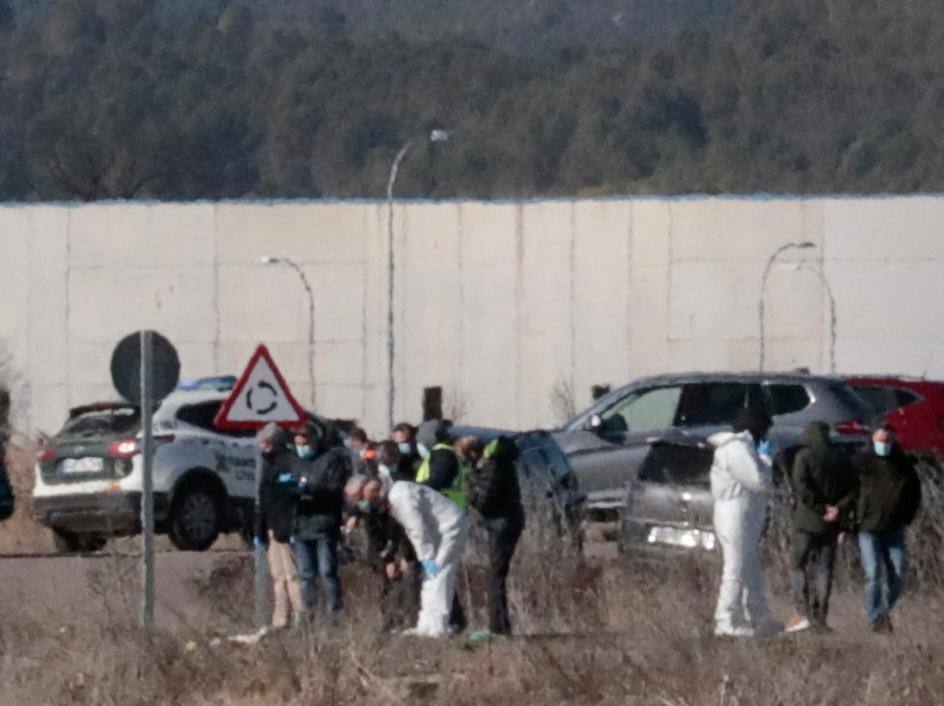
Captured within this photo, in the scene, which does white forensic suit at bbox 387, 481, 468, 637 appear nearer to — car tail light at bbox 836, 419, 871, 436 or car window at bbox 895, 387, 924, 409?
car tail light at bbox 836, 419, 871, 436

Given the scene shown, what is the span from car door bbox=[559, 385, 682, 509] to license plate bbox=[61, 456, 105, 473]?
4.39 m

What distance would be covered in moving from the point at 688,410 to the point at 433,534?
9200mm

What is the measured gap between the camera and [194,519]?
2416cm

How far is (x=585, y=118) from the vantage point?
188 meters

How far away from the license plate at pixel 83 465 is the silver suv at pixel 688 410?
4370mm

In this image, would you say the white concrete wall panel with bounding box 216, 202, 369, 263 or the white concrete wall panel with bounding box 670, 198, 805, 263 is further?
the white concrete wall panel with bounding box 216, 202, 369, 263

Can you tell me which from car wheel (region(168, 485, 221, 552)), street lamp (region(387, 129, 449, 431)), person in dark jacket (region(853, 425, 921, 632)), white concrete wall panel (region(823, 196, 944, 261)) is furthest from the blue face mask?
white concrete wall panel (region(823, 196, 944, 261))

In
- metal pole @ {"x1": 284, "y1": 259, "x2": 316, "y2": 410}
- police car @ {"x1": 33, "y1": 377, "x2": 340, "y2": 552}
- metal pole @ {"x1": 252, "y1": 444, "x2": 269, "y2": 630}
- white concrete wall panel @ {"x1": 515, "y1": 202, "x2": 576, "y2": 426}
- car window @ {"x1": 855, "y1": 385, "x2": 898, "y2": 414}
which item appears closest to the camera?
metal pole @ {"x1": 252, "y1": 444, "x2": 269, "y2": 630}

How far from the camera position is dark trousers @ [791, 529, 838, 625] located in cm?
1638

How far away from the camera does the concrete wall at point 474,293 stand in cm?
6072

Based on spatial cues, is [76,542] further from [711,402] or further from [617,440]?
[711,402]

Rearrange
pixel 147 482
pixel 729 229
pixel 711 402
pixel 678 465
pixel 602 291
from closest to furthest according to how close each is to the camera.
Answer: pixel 147 482
pixel 678 465
pixel 711 402
pixel 729 229
pixel 602 291

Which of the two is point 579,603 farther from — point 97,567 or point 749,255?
point 749,255

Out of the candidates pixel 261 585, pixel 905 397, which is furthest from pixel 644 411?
pixel 261 585
